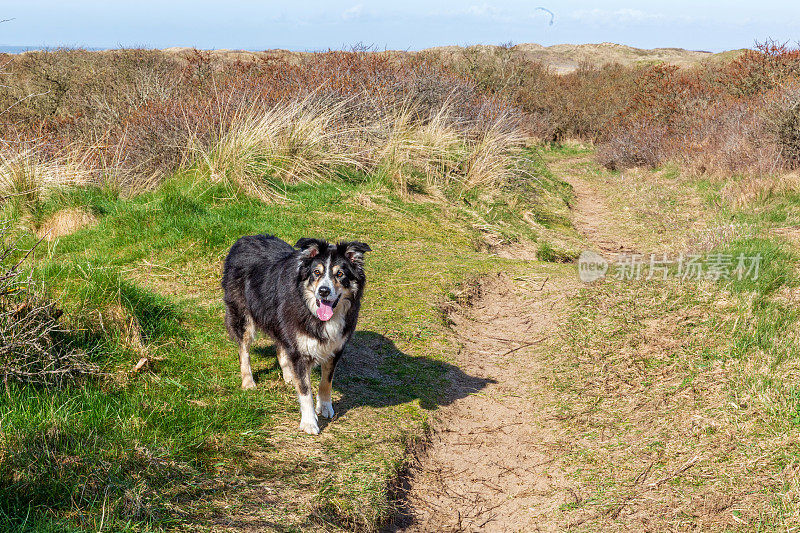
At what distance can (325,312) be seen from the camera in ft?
14.3

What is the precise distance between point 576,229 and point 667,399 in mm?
7585

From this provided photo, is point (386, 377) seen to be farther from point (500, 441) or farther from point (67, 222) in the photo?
point (67, 222)

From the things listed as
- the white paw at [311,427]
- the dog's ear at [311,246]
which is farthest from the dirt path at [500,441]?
the dog's ear at [311,246]

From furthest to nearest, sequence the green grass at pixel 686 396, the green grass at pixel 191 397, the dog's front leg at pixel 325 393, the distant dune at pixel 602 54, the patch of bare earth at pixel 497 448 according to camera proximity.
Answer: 1. the distant dune at pixel 602 54
2. the dog's front leg at pixel 325 393
3. the patch of bare earth at pixel 497 448
4. the green grass at pixel 686 396
5. the green grass at pixel 191 397

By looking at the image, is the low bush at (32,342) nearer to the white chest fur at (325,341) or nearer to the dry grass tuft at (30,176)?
the white chest fur at (325,341)

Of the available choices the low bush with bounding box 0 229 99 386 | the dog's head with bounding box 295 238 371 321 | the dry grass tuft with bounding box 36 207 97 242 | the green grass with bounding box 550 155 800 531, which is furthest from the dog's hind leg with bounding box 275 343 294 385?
the dry grass tuft with bounding box 36 207 97 242

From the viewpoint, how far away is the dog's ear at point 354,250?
4.48m

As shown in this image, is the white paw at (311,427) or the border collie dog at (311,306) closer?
the border collie dog at (311,306)

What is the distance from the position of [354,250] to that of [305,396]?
1.12 m

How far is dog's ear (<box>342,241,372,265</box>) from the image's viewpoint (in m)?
4.48

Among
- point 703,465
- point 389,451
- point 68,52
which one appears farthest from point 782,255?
point 68,52

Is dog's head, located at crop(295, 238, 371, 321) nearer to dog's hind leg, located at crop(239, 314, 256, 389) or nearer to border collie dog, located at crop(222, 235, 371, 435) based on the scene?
border collie dog, located at crop(222, 235, 371, 435)

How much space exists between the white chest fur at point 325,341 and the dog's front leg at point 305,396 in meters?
0.08

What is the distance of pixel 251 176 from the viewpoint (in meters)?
10.1
